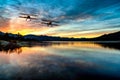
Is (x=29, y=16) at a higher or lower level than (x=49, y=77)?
higher

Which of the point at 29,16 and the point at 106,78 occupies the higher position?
the point at 29,16

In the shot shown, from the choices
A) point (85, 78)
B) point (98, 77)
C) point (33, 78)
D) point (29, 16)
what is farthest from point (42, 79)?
point (29, 16)

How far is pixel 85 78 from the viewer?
1633 centimetres

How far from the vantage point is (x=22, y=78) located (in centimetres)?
1590

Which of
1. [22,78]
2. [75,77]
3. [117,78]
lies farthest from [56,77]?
[117,78]

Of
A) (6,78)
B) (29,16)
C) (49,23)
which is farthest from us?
(49,23)

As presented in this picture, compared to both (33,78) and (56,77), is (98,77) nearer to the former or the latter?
(56,77)

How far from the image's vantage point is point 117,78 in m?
16.0

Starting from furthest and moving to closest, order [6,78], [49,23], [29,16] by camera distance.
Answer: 1. [49,23]
2. [29,16]
3. [6,78]

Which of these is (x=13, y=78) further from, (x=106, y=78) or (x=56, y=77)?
(x=106, y=78)

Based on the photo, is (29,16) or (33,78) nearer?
(33,78)

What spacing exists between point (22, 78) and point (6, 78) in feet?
4.61

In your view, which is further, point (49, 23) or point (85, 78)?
point (49, 23)

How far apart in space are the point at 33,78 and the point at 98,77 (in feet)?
19.8
